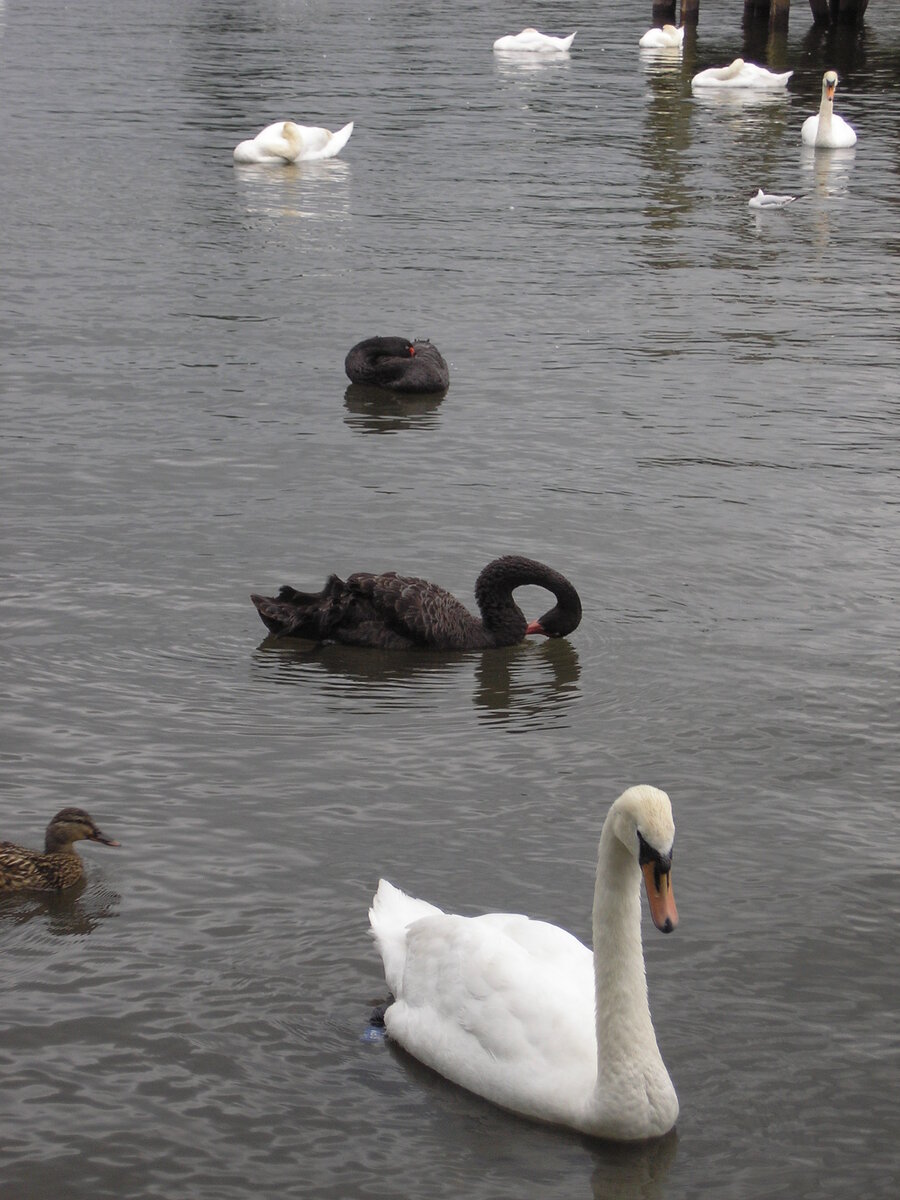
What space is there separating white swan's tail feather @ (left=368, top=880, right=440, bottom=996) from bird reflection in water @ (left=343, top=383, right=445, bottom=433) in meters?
8.56

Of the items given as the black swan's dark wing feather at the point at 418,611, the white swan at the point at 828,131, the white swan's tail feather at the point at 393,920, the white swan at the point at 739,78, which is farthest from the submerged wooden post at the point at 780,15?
the white swan's tail feather at the point at 393,920

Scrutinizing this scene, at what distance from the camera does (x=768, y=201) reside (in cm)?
2444

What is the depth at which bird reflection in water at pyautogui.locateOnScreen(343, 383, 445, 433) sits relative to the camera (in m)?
15.9

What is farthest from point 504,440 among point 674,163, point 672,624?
point 674,163

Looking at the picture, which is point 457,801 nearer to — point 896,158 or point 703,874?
point 703,874

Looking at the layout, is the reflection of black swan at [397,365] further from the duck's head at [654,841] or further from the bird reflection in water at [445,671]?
the duck's head at [654,841]

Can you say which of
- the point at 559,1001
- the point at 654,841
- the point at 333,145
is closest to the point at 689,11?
the point at 333,145

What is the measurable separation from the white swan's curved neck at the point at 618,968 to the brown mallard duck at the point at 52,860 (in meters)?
2.70

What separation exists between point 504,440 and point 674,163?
14098mm

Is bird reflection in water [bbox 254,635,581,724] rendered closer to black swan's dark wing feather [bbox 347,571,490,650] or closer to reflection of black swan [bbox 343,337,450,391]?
black swan's dark wing feather [bbox 347,571,490,650]

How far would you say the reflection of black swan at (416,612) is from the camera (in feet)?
36.3

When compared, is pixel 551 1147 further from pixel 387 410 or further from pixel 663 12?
pixel 663 12

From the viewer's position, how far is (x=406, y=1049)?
6984 mm

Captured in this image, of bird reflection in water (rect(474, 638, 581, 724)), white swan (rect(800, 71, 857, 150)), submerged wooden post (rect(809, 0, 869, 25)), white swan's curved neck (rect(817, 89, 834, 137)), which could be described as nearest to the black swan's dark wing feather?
bird reflection in water (rect(474, 638, 581, 724))
